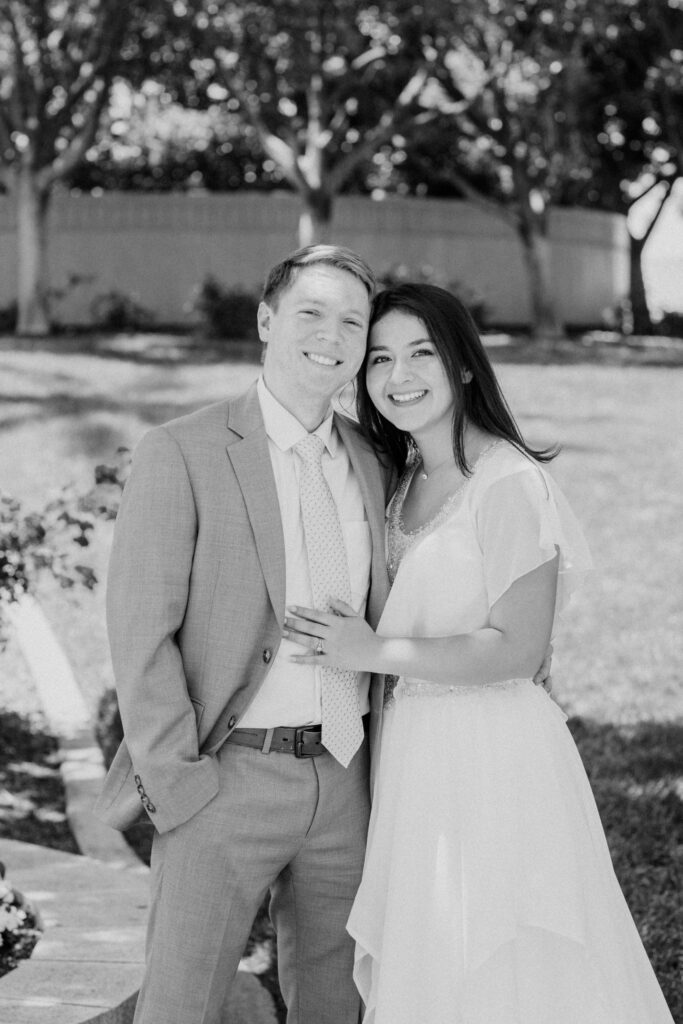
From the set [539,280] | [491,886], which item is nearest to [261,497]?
[491,886]

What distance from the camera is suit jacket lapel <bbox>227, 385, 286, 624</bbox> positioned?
2900 mm

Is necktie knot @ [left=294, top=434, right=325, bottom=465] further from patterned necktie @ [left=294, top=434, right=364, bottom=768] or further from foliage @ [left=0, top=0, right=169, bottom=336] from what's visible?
foliage @ [left=0, top=0, right=169, bottom=336]

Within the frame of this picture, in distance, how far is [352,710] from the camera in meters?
3.03

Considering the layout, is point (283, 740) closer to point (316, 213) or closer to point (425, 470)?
point (425, 470)

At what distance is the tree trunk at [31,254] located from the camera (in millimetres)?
18328

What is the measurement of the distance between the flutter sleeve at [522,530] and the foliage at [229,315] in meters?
16.8

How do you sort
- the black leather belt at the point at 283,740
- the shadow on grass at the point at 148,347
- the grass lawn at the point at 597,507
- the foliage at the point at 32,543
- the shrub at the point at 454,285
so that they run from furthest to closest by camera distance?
the shrub at the point at 454,285 → the shadow on grass at the point at 148,347 → the grass lawn at the point at 597,507 → the foliage at the point at 32,543 → the black leather belt at the point at 283,740

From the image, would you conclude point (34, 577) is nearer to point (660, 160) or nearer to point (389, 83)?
point (389, 83)

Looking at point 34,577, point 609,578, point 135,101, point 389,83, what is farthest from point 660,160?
point 34,577

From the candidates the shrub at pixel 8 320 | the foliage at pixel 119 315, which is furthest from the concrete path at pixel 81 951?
the foliage at pixel 119 315

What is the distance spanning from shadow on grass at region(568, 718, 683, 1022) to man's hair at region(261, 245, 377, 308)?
2.52 meters

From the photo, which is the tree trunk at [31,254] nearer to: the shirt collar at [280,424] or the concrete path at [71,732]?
the concrete path at [71,732]

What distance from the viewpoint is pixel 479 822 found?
2.88 meters

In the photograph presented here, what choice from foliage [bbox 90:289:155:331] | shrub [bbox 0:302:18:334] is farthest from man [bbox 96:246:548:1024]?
foliage [bbox 90:289:155:331]
